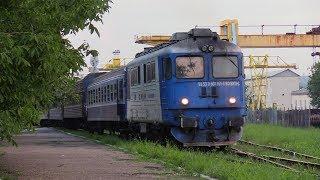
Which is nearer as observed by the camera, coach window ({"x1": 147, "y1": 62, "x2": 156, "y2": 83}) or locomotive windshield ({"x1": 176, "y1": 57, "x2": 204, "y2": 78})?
locomotive windshield ({"x1": 176, "y1": 57, "x2": 204, "y2": 78})

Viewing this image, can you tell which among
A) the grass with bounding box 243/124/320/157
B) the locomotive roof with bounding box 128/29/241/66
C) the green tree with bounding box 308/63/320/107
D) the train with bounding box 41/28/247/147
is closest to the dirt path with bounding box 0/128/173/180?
the train with bounding box 41/28/247/147

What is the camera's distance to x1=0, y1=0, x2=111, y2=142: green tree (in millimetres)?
8156

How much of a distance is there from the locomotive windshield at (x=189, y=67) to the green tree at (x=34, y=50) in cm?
713

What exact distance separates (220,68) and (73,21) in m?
9.07

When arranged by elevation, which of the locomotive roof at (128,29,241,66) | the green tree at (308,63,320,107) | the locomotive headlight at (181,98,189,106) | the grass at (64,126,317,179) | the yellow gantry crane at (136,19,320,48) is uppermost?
the yellow gantry crane at (136,19,320,48)

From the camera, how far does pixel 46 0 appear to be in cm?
916

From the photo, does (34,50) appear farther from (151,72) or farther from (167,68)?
(151,72)

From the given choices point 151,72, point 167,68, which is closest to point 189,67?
point 167,68

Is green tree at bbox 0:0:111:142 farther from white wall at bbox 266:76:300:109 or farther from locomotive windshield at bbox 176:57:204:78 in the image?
white wall at bbox 266:76:300:109

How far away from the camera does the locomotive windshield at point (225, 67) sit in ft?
60.9

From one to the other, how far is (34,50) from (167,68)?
1053 centimetres

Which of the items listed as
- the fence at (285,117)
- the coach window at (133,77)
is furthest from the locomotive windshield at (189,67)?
the fence at (285,117)

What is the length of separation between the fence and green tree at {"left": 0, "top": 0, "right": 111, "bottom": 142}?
29270 mm

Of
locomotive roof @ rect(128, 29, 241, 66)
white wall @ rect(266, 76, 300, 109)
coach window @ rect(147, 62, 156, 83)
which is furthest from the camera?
white wall @ rect(266, 76, 300, 109)
